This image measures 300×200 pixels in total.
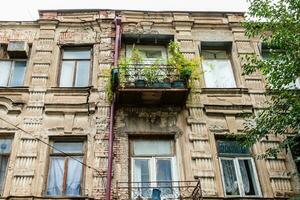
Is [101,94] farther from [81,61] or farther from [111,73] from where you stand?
[81,61]

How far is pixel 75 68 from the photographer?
10891mm

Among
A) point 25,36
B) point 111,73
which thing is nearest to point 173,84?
point 111,73

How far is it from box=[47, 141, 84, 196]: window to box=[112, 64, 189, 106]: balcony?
159cm

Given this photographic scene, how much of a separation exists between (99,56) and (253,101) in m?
4.19

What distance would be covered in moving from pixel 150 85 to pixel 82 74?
2296 mm

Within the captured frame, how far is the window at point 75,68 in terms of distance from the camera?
10.6 metres

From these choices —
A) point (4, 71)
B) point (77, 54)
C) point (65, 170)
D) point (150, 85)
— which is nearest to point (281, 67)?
point (150, 85)

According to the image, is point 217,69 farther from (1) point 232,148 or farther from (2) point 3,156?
(2) point 3,156

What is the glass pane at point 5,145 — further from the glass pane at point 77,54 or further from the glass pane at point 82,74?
the glass pane at point 77,54

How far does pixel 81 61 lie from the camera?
1105 centimetres

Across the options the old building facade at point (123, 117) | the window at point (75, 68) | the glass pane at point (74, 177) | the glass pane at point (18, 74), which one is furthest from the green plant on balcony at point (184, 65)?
the glass pane at point (18, 74)

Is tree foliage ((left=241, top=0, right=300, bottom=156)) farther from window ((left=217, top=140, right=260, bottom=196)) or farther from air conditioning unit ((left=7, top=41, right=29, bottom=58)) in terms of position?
air conditioning unit ((left=7, top=41, right=29, bottom=58))

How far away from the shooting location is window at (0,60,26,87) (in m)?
10.5

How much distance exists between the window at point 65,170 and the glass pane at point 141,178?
3.85ft
